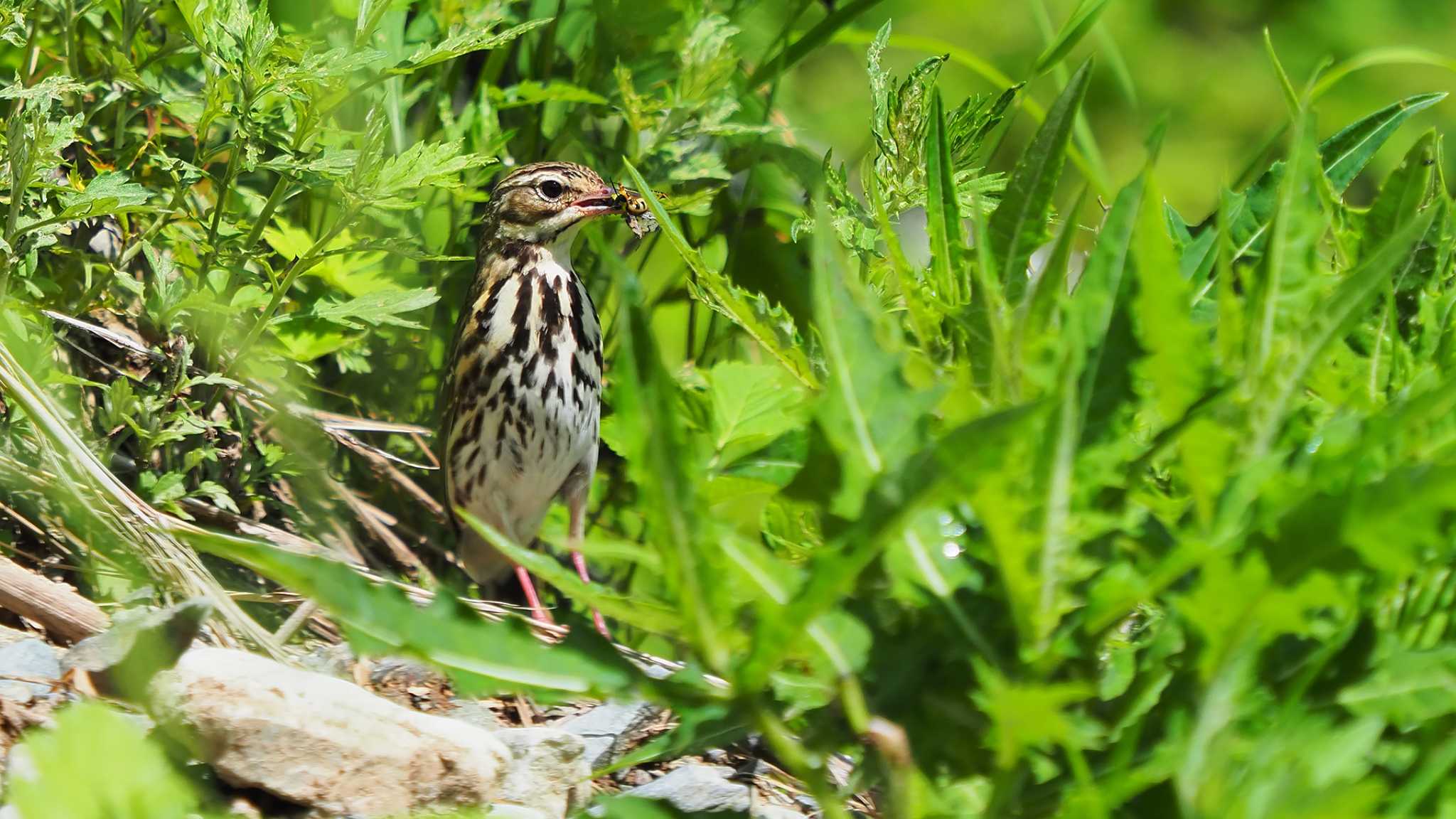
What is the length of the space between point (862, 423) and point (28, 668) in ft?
3.85

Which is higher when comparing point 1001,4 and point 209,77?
point 1001,4

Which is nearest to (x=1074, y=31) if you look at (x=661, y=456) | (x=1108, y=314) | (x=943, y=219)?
(x=943, y=219)

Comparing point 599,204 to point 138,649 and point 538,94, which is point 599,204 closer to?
point 538,94

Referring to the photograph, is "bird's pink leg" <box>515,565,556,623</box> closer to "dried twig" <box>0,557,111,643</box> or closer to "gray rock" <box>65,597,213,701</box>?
"dried twig" <box>0,557,111,643</box>

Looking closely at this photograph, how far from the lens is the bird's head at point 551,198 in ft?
11.0

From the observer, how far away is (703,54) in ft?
9.89

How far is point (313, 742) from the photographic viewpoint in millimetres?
1605

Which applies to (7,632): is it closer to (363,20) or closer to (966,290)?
(363,20)

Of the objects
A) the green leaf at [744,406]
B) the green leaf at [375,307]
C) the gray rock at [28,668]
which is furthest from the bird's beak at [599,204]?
the gray rock at [28,668]

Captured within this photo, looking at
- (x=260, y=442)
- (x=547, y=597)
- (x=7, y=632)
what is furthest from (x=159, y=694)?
(x=547, y=597)

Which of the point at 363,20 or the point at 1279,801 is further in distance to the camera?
the point at 363,20

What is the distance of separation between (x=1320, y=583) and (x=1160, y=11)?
4896mm

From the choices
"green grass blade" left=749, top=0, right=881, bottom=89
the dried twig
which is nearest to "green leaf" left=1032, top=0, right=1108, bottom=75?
"green grass blade" left=749, top=0, right=881, bottom=89

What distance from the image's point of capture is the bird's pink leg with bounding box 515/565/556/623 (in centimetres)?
347
